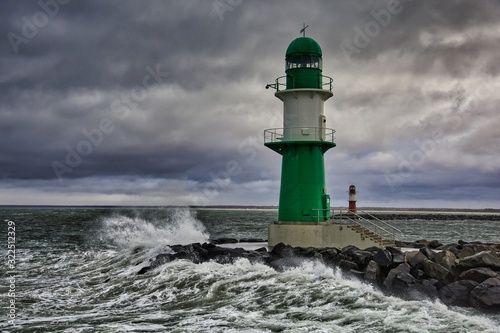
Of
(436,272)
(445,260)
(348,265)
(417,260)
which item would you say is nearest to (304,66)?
(348,265)

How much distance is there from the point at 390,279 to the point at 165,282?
598 cm

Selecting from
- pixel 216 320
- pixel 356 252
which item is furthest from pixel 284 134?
pixel 216 320

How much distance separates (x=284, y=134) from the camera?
1877 centimetres

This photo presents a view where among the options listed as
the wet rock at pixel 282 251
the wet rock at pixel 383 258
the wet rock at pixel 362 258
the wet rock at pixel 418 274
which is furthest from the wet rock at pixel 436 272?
the wet rock at pixel 282 251

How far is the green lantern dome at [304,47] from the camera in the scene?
18.7 m

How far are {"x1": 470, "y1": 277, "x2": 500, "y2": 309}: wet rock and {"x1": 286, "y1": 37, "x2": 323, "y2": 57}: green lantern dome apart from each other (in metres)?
10.2

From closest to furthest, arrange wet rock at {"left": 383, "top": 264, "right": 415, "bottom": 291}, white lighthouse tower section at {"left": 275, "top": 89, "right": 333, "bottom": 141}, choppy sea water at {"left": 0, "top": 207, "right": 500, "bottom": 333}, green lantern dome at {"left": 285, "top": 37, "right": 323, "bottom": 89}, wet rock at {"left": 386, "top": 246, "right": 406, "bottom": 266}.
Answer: choppy sea water at {"left": 0, "top": 207, "right": 500, "bottom": 333}, wet rock at {"left": 383, "top": 264, "right": 415, "bottom": 291}, wet rock at {"left": 386, "top": 246, "right": 406, "bottom": 266}, white lighthouse tower section at {"left": 275, "top": 89, "right": 333, "bottom": 141}, green lantern dome at {"left": 285, "top": 37, "right": 323, "bottom": 89}

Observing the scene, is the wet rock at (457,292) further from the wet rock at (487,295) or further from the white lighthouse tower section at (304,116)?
the white lighthouse tower section at (304,116)

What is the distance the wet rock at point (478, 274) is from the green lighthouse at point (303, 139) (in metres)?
6.26

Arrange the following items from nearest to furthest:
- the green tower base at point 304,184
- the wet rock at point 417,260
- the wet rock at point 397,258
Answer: the wet rock at point 417,260, the wet rock at point 397,258, the green tower base at point 304,184

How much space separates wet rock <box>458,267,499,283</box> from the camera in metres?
12.3

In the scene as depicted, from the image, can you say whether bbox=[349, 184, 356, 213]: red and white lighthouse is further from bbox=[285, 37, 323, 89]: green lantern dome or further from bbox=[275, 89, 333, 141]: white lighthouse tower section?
bbox=[285, 37, 323, 89]: green lantern dome

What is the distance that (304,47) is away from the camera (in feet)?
61.5

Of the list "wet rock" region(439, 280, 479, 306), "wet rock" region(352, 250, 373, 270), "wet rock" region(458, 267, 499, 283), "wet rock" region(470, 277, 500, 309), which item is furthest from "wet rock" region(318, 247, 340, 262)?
"wet rock" region(470, 277, 500, 309)
